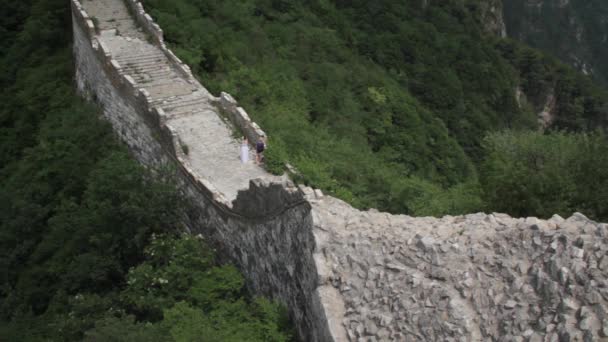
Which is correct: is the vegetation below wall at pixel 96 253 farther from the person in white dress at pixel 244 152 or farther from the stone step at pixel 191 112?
the person in white dress at pixel 244 152

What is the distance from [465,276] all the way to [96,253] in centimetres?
935

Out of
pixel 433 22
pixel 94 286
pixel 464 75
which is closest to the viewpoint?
pixel 94 286

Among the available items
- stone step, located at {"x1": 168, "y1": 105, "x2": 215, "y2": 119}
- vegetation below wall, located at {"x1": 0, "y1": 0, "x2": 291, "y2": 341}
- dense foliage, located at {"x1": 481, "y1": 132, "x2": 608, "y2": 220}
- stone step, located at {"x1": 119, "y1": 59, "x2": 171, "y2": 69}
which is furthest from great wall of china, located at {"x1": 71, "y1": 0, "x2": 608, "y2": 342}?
stone step, located at {"x1": 119, "y1": 59, "x2": 171, "y2": 69}

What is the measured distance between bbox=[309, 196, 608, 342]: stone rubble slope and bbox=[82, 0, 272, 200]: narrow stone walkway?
521 cm

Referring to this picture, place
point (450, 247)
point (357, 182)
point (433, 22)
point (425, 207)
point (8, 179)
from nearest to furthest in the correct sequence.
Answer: point (450, 247), point (425, 207), point (357, 182), point (8, 179), point (433, 22)

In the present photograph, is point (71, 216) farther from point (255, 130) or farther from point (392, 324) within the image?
point (392, 324)

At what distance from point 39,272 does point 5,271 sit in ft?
4.82

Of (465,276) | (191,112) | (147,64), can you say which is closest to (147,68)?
(147,64)

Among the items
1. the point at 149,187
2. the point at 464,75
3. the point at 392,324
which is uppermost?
the point at 392,324

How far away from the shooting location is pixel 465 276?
36.1 feet

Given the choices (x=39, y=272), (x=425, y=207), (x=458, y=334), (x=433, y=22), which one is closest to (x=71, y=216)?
(x=39, y=272)

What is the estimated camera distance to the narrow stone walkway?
17.6m

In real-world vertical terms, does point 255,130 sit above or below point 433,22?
above

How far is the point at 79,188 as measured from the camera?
2003 centimetres
